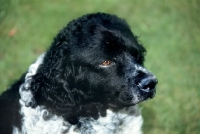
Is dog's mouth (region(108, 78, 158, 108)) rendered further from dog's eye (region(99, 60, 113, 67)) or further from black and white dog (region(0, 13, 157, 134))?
dog's eye (region(99, 60, 113, 67))

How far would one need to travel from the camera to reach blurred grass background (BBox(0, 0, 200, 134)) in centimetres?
546

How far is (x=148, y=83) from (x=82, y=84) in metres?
0.79

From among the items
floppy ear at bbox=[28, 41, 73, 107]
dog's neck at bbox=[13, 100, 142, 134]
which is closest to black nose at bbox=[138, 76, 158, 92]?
dog's neck at bbox=[13, 100, 142, 134]

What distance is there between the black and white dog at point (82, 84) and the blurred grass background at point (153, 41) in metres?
1.60

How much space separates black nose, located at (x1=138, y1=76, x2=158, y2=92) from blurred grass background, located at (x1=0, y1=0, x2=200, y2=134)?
1.77 m

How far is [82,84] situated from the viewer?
381cm

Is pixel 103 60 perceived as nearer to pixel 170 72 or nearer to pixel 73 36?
pixel 73 36

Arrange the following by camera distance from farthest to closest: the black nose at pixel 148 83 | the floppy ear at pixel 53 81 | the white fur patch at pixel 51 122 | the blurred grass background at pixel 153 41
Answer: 1. the blurred grass background at pixel 153 41
2. the white fur patch at pixel 51 122
3. the floppy ear at pixel 53 81
4. the black nose at pixel 148 83

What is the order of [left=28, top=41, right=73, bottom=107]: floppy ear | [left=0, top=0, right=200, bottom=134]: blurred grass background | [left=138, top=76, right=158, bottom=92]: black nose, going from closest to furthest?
[left=138, top=76, right=158, bottom=92]: black nose < [left=28, top=41, right=73, bottom=107]: floppy ear < [left=0, top=0, right=200, bottom=134]: blurred grass background

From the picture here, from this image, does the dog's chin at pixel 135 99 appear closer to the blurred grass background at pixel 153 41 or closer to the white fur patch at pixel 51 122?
the white fur patch at pixel 51 122

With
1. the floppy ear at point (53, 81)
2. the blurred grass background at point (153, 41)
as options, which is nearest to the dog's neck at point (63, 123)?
the floppy ear at point (53, 81)

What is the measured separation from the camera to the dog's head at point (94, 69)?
12.1ft

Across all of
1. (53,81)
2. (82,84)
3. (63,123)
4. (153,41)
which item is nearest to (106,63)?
(82,84)

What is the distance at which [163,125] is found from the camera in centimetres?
532
